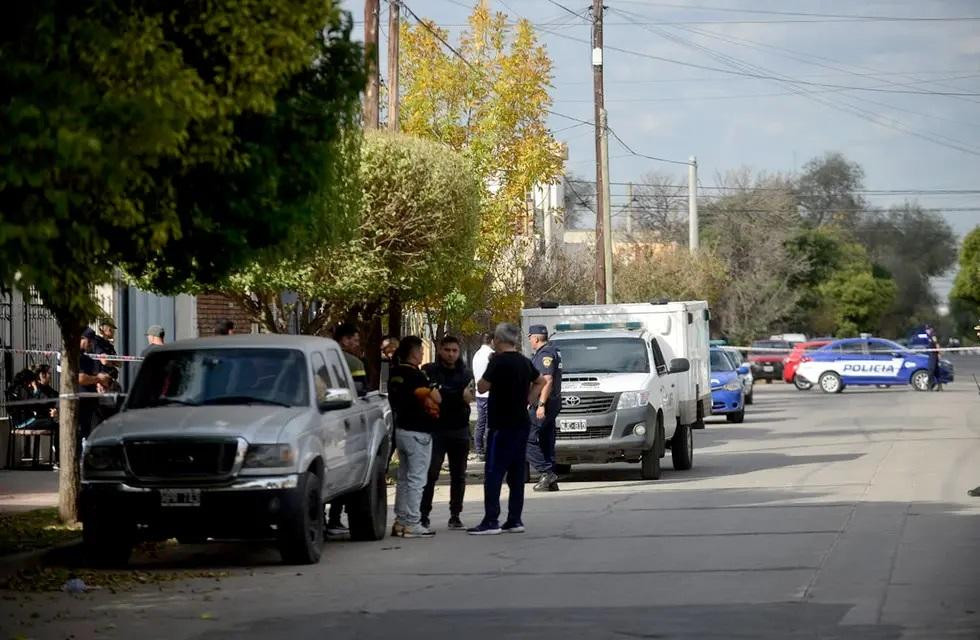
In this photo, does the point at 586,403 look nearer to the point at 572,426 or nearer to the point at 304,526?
the point at 572,426

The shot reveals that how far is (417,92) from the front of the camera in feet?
107

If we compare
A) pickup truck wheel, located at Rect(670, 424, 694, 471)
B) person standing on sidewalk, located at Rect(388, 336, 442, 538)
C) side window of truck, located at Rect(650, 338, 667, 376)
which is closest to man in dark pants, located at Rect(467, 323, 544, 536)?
person standing on sidewalk, located at Rect(388, 336, 442, 538)

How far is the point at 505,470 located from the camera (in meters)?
16.0

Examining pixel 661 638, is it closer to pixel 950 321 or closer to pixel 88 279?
pixel 88 279

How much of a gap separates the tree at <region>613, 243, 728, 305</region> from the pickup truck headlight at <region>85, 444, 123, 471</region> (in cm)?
4943

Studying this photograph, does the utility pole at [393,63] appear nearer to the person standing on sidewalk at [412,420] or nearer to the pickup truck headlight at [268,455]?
the person standing on sidewalk at [412,420]

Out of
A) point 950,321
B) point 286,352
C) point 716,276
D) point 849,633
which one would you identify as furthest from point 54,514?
point 950,321

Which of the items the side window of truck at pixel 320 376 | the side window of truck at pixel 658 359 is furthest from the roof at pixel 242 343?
the side window of truck at pixel 658 359

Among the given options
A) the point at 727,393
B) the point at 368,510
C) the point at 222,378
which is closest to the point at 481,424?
the point at 368,510

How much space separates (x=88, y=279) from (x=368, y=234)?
45.1 feet

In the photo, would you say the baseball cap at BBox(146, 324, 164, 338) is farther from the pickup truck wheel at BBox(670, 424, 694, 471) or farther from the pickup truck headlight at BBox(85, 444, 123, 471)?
the pickup truck wheel at BBox(670, 424, 694, 471)

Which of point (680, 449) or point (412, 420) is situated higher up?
point (412, 420)

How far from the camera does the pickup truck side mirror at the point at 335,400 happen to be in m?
13.8

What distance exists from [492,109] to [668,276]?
34130mm
